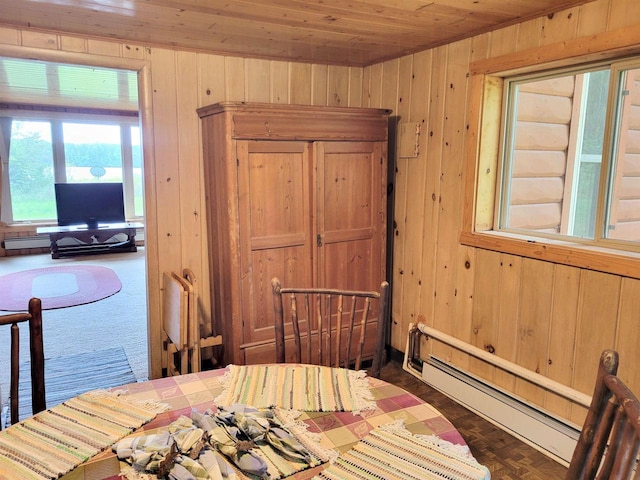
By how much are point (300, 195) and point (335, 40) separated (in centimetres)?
89

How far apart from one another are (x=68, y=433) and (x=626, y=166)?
2.36m

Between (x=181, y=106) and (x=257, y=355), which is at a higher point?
(x=181, y=106)

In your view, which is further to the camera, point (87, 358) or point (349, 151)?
point (87, 358)

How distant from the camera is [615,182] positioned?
7.27 ft

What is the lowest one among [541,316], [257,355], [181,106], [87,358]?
[87,358]

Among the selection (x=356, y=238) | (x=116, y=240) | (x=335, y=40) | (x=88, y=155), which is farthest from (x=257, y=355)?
(x=88, y=155)

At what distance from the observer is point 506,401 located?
2570 mm

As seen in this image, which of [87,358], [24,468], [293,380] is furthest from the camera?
[87,358]

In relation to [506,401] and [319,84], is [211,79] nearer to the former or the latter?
[319,84]

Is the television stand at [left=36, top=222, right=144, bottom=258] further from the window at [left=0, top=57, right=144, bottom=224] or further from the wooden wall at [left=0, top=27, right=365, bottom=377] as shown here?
the wooden wall at [left=0, top=27, right=365, bottom=377]

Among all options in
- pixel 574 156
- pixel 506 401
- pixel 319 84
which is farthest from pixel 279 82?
pixel 506 401

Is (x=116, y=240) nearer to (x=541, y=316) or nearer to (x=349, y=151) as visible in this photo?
(x=349, y=151)

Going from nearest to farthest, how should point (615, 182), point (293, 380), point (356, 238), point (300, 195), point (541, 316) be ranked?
point (293, 380) < point (615, 182) < point (541, 316) < point (300, 195) < point (356, 238)

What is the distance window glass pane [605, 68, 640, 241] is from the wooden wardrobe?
1.32 m
